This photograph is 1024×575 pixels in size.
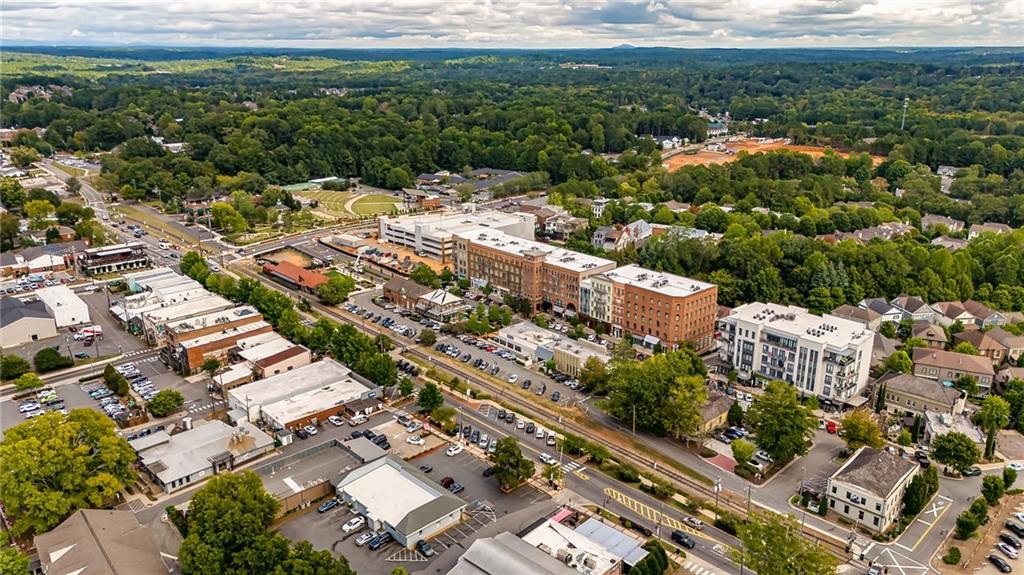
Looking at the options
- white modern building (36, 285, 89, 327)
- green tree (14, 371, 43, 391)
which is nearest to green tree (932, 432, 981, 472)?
green tree (14, 371, 43, 391)

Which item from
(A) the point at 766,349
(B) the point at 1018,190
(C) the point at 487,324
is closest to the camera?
(A) the point at 766,349

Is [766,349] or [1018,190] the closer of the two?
[766,349]

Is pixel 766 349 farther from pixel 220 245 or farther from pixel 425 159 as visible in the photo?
pixel 425 159

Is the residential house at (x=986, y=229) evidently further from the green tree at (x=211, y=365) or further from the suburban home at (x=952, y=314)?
the green tree at (x=211, y=365)

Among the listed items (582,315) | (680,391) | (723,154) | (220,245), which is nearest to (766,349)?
(680,391)

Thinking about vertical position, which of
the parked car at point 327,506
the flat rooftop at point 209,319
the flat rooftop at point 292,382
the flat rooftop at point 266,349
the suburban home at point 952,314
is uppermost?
the flat rooftop at point 209,319

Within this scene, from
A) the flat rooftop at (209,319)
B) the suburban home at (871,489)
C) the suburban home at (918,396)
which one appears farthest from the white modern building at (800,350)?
the flat rooftop at (209,319)

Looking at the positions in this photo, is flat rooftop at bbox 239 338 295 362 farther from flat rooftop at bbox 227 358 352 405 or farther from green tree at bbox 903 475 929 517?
green tree at bbox 903 475 929 517
